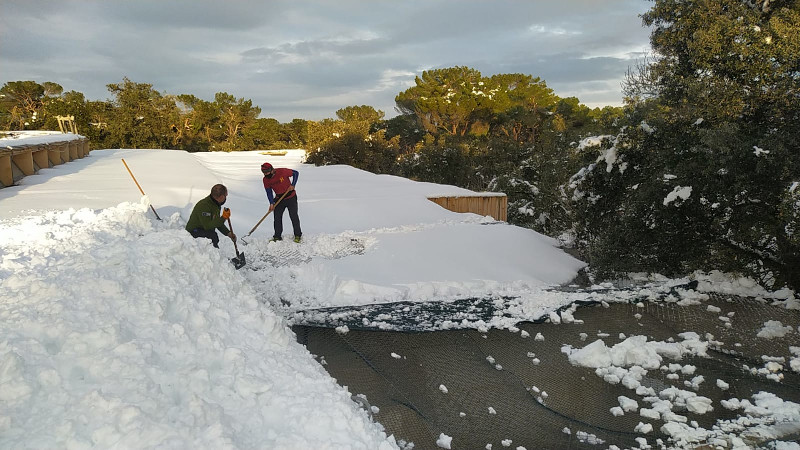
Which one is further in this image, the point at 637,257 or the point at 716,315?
the point at 637,257

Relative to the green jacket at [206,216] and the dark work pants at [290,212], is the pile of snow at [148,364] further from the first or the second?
the dark work pants at [290,212]

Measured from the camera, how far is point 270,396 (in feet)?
10.3

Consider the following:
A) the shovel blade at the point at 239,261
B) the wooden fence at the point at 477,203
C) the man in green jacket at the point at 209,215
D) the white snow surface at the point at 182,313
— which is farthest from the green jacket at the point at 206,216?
the wooden fence at the point at 477,203

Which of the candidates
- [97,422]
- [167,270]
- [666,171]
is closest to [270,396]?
[97,422]

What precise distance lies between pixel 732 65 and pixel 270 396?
6.67 metres

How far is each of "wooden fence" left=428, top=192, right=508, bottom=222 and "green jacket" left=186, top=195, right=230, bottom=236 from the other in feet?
20.4

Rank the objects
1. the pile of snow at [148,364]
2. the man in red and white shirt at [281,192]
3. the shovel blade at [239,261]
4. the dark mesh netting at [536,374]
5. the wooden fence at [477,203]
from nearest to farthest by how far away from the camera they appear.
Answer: the pile of snow at [148,364] → the dark mesh netting at [536,374] → the shovel blade at [239,261] → the man in red and white shirt at [281,192] → the wooden fence at [477,203]

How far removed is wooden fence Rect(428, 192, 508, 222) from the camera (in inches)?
470

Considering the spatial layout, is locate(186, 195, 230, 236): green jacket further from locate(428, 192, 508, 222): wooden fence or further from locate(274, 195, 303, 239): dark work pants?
locate(428, 192, 508, 222): wooden fence

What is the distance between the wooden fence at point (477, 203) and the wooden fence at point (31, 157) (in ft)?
26.7

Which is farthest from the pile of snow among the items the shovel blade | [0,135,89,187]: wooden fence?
[0,135,89,187]: wooden fence

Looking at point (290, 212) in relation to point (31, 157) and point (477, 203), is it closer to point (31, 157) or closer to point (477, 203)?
point (477, 203)

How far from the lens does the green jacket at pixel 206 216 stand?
6.21 metres

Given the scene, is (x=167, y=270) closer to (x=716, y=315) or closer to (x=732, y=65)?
(x=716, y=315)
